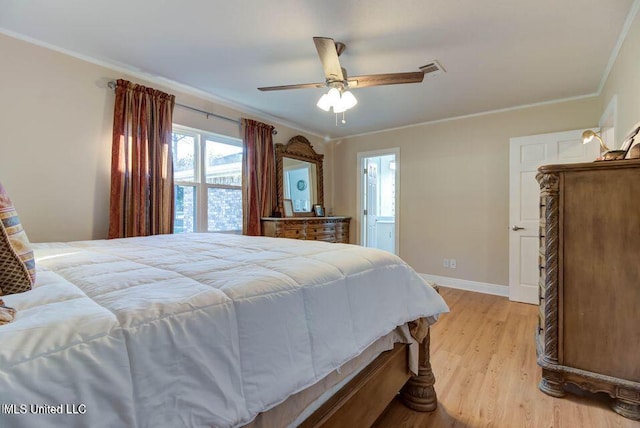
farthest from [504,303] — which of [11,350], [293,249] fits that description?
[11,350]

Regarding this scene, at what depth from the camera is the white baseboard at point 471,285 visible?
3755 millimetres

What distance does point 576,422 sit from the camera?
60.6 inches

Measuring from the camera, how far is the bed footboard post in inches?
63.8

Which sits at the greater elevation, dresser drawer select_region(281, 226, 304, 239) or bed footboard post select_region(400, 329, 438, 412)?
dresser drawer select_region(281, 226, 304, 239)

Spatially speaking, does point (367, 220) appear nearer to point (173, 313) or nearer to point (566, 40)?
point (566, 40)

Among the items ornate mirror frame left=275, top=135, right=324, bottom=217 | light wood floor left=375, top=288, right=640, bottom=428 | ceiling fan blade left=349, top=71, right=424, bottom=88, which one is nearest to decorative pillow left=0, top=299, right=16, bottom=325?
light wood floor left=375, top=288, right=640, bottom=428

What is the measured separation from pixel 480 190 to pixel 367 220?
185 centimetres

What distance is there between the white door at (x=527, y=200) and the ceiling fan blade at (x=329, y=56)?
2630 mm

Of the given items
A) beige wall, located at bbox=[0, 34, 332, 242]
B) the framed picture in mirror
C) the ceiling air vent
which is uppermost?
the ceiling air vent

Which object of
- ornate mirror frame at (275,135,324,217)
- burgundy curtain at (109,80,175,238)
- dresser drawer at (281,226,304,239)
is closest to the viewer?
burgundy curtain at (109,80,175,238)

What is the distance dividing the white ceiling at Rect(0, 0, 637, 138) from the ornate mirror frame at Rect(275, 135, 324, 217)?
1.14 metres

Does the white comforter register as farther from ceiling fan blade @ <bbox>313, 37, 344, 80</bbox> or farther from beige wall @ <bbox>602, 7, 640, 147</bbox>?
beige wall @ <bbox>602, 7, 640, 147</bbox>

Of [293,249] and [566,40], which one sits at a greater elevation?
[566,40]

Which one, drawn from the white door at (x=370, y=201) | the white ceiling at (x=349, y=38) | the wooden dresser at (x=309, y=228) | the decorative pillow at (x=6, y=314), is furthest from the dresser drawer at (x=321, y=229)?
the decorative pillow at (x=6, y=314)
